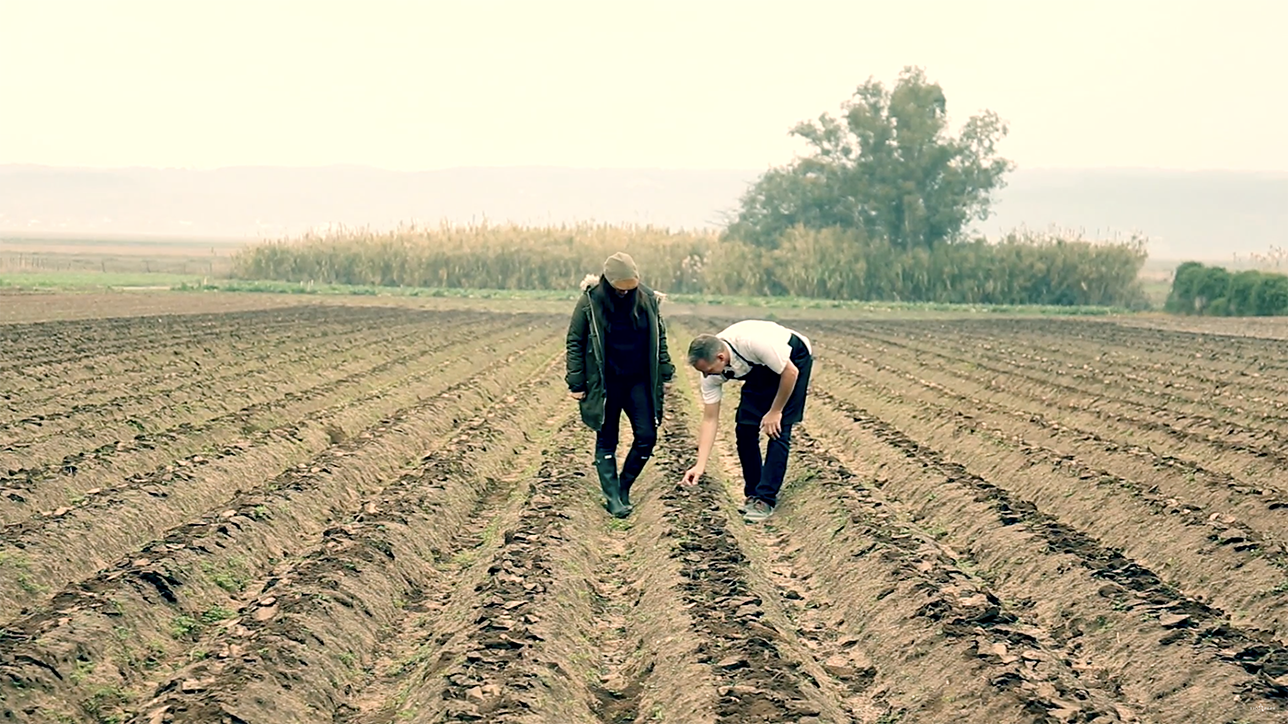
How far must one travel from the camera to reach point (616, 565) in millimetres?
9828

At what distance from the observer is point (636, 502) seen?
11.7 m

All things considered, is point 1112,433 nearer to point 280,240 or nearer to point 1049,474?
point 1049,474

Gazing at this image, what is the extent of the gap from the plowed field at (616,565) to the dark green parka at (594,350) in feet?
2.85

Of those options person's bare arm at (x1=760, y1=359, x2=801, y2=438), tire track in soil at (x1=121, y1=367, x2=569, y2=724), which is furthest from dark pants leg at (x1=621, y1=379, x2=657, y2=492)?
tire track in soil at (x1=121, y1=367, x2=569, y2=724)

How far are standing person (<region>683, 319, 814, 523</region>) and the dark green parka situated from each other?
422 millimetres

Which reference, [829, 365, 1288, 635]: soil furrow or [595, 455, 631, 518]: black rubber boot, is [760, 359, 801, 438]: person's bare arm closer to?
[595, 455, 631, 518]: black rubber boot

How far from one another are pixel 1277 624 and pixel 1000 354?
62.8 feet

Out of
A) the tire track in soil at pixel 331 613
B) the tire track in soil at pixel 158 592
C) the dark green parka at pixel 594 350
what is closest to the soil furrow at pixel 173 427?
the tire track in soil at pixel 158 592

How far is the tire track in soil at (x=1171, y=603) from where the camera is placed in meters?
6.68

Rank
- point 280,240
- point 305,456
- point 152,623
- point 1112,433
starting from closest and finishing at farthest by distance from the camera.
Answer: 1. point 152,623
2. point 305,456
3. point 1112,433
4. point 280,240

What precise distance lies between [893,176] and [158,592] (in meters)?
59.5

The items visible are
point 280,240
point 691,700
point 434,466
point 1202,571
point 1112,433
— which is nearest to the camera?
point 691,700

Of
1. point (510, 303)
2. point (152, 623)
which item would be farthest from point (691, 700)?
point (510, 303)

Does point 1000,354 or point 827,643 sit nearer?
point 827,643
